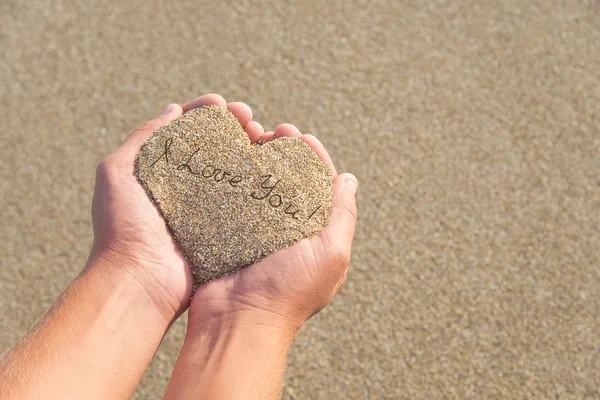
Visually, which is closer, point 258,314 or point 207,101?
point 258,314

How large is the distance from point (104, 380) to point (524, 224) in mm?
1514

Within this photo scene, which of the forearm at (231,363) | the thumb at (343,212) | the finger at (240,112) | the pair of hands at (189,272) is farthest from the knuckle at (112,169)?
the thumb at (343,212)

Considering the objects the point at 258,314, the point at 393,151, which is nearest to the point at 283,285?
the point at 258,314

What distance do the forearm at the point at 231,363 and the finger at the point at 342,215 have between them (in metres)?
0.29

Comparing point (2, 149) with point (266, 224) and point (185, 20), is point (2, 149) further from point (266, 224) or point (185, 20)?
point (266, 224)

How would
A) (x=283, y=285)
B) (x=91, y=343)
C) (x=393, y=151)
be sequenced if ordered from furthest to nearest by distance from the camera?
(x=393, y=151) → (x=283, y=285) → (x=91, y=343)

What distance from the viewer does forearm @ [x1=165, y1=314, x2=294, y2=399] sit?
49.6 inches

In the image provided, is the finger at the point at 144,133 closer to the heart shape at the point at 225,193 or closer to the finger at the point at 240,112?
the heart shape at the point at 225,193

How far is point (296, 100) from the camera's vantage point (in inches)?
82.5

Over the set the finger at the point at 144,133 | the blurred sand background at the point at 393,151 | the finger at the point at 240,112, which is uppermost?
the finger at the point at 144,133

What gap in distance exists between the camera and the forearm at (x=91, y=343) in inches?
47.4

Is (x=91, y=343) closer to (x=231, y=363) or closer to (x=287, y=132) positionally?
(x=231, y=363)

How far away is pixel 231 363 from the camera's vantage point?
1289mm

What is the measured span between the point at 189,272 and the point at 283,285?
279 millimetres
